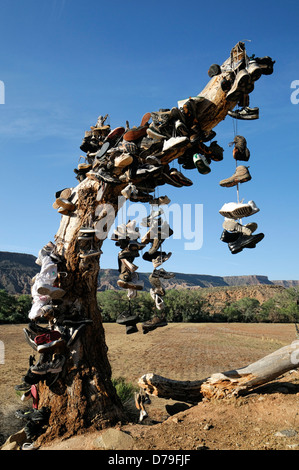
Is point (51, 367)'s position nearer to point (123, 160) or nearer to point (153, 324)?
point (153, 324)

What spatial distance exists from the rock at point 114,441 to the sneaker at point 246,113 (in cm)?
456

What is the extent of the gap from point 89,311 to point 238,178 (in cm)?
353

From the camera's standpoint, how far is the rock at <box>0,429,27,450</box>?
4.80m

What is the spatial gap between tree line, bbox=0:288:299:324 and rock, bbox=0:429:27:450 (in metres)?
24.6

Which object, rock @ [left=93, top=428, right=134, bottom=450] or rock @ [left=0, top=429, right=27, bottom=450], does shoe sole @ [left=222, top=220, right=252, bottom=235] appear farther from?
rock @ [left=0, top=429, right=27, bottom=450]

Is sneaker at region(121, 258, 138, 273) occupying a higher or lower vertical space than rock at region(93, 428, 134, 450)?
higher

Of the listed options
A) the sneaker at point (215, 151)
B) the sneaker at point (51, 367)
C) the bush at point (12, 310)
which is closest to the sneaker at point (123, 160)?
the sneaker at point (215, 151)

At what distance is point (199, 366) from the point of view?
1229cm

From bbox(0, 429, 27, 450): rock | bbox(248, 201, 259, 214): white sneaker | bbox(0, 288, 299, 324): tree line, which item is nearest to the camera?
bbox(248, 201, 259, 214): white sneaker

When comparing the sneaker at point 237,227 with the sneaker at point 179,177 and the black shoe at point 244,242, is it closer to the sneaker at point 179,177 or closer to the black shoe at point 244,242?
the black shoe at point 244,242

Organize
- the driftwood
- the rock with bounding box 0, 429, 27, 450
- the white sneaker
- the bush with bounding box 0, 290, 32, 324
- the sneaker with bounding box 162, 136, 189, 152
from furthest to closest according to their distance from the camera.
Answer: the bush with bounding box 0, 290, 32, 324, the rock with bounding box 0, 429, 27, 450, the driftwood, the sneaker with bounding box 162, 136, 189, 152, the white sneaker

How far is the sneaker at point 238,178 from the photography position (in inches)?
149

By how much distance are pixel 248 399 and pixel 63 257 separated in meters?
3.77

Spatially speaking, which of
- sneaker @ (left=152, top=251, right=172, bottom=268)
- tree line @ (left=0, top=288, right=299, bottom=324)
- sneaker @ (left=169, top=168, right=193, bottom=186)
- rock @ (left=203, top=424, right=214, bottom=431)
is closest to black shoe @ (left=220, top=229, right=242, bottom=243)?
sneaker @ (left=169, top=168, right=193, bottom=186)
